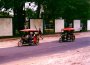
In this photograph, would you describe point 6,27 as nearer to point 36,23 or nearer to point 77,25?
point 36,23

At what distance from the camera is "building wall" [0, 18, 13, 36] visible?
4016cm

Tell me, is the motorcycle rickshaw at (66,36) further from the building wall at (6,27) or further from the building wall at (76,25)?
the building wall at (76,25)

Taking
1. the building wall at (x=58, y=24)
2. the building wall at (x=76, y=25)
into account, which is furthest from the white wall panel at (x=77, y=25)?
the building wall at (x=58, y=24)

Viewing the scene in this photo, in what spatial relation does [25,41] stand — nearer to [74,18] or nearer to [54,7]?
[54,7]

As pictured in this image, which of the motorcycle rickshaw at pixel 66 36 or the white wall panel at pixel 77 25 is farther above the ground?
the white wall panel at pixel 77 25

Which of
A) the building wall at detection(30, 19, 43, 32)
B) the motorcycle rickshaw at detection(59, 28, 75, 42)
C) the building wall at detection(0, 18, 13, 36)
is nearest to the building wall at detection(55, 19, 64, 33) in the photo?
the building wall at detection(30, 19, 43, 32)

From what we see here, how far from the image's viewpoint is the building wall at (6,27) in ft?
132

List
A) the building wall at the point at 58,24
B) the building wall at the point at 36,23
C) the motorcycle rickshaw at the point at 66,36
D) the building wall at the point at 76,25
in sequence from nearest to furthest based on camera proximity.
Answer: the motorcycle rickshaw at the point at 66,36
the building wall at the point at 36,23
the building wall at the point at 58,24
the building wall at the point at 76,25

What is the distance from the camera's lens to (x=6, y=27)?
40.8 m

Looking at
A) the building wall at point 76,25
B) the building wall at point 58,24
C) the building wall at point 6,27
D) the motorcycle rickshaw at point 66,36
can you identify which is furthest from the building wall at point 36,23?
the building wall at point 76,25

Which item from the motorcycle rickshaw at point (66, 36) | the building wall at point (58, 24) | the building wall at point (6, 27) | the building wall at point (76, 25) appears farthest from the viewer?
the building wall at point (76, 25)

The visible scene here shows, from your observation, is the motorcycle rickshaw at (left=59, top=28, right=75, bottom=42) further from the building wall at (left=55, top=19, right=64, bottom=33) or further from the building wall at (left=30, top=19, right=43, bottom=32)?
the building wall at (left=55, top=19, right=64, bottom=33)

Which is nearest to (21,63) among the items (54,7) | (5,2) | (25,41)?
A: (25,41)

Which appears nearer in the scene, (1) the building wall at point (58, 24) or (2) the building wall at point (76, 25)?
(1) the building wall at point (58, 24)
